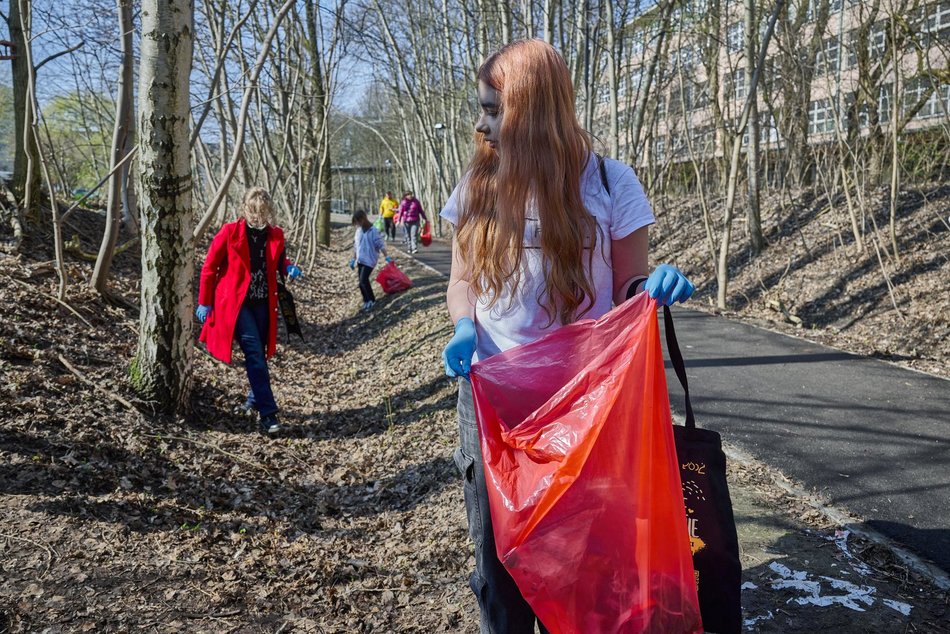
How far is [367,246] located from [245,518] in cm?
816

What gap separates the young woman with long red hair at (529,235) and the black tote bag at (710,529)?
0.39m

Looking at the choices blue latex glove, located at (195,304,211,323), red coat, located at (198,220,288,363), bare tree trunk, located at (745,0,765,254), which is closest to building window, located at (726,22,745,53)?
bare tree trunk, located at (745,0,765,254)

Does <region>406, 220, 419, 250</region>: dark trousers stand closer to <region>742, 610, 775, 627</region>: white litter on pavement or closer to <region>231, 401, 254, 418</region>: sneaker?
<region>231, 401, 254, 418</region>: sneaker

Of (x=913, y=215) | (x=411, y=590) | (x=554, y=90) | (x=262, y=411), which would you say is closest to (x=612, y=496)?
(x=554, y=90)

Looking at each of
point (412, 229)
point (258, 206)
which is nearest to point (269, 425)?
point (258, 206)

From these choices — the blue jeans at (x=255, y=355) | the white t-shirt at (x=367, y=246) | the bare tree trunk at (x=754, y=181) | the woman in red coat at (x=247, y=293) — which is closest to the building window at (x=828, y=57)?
the bare tree trunk at (x=754, y=181)

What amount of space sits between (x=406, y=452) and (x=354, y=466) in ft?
1.25

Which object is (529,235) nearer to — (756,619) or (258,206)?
(756,619)

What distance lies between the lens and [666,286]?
176 centimetres

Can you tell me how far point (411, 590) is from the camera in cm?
314

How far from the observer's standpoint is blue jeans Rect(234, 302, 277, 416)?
5.43 m

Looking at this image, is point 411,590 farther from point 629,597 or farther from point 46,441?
point 46,441

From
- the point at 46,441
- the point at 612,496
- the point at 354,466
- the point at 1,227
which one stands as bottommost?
the point at 354,466

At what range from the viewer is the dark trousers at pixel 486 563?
189 cm
